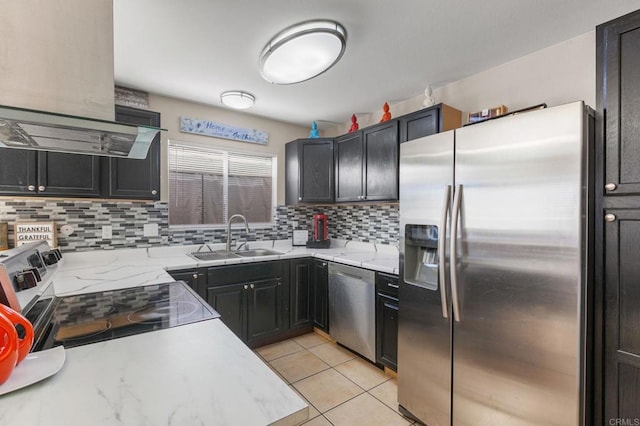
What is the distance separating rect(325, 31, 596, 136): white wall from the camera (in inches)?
71.9

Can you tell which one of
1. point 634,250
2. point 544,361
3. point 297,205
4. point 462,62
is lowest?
point 544,361

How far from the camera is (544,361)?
1.30 m

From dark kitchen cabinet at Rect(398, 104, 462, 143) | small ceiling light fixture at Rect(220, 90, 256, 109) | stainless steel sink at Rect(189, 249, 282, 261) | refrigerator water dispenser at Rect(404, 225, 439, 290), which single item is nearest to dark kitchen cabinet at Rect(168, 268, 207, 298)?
stainless steel sink at Rect(189, 249, 282, 261)

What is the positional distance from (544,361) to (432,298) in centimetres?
56

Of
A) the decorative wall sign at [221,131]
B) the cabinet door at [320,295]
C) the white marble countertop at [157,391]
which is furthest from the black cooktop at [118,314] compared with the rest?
the decorative wall sign at [221,131]

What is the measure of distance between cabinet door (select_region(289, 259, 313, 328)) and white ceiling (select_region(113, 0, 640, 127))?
1703 mm

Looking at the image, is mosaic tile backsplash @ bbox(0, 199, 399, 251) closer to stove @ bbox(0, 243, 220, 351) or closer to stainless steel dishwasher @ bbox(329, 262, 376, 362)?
stainless steel dishwasher @ bbox(329, 262, 376, 362)

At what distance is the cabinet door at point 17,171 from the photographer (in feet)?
6.28

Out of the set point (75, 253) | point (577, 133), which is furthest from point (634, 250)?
point (75, 253)

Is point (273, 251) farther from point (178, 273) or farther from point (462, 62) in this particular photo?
point (462, 62)

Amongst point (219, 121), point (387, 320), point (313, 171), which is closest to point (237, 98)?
point (219, 121)

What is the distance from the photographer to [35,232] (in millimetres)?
2219

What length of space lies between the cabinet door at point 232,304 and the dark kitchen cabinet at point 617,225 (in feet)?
7.73

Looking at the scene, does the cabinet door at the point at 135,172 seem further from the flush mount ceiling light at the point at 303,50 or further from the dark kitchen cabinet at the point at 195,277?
the flush mount ceiling light at the point at 303,50
